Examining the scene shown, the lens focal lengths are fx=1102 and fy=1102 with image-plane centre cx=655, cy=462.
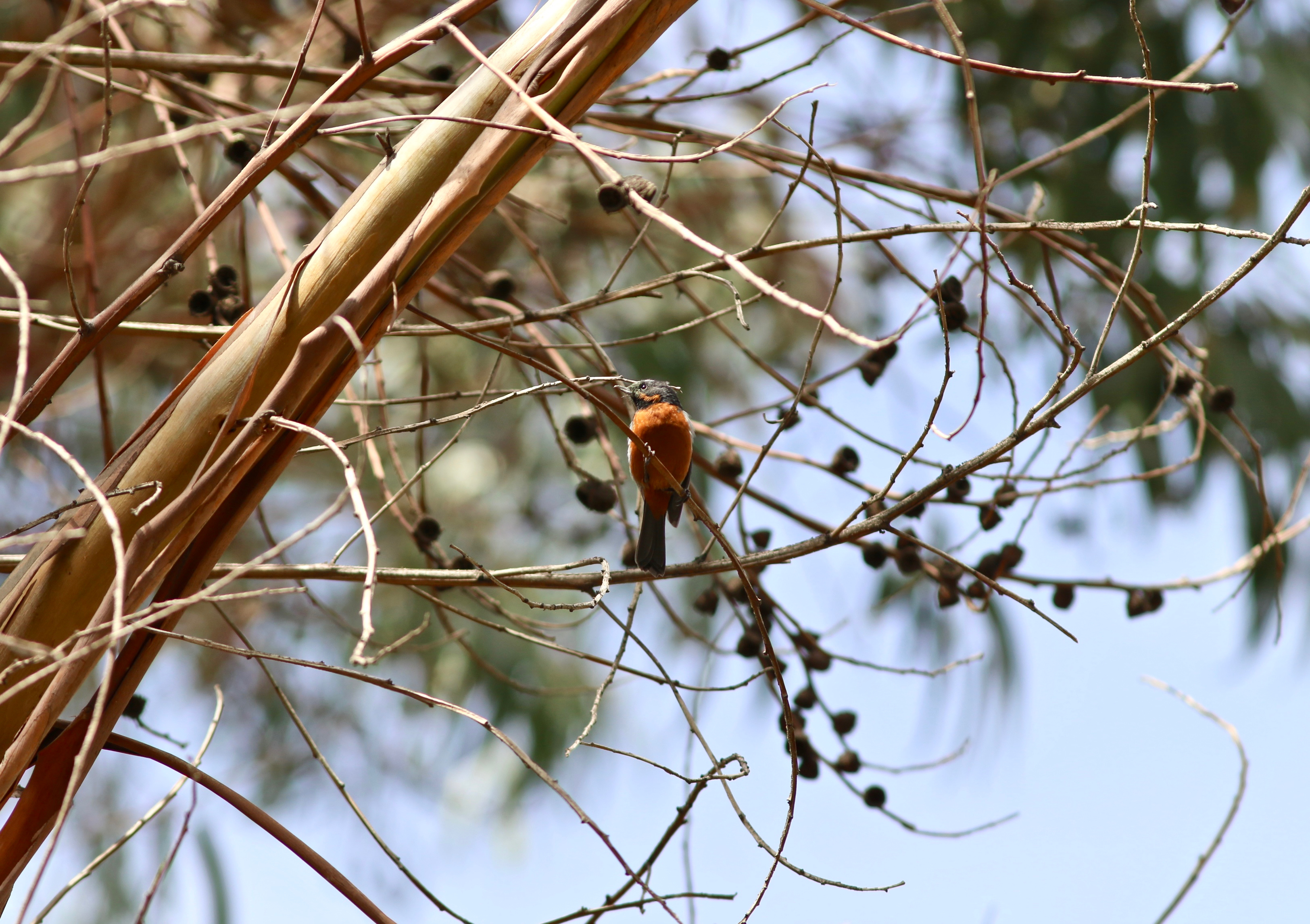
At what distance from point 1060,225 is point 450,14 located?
2.83ft

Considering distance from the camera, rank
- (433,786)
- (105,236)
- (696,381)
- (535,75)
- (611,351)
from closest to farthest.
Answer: (535,75), (105,236), (611,351), (696,381), (433,786)

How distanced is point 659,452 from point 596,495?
0.55 metres

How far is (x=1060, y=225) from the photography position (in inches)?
58.7

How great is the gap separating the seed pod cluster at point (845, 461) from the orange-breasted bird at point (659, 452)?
0.38 meters

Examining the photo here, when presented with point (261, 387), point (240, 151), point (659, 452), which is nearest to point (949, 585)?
point (659, 452)

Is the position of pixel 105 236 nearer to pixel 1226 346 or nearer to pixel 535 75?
pixel 535 75

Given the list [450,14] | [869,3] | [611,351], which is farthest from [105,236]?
[869,3]

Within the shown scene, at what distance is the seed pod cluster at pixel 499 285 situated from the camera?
7.89 feet

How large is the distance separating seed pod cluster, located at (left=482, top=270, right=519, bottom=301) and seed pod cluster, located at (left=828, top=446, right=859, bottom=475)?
31.6 inches

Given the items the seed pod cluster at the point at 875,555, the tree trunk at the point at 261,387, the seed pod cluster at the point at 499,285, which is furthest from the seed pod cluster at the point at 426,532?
the seed pod cluster at the point at 875,555

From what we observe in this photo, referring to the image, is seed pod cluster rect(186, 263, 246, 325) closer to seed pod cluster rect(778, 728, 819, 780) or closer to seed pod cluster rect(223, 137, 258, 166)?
seed pod cluster rect(223, 137, 258, 166)

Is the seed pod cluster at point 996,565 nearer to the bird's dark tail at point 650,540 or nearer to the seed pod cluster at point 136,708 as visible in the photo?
the bird's dark tail at point 650,540

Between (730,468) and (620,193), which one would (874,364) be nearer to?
(730,468)

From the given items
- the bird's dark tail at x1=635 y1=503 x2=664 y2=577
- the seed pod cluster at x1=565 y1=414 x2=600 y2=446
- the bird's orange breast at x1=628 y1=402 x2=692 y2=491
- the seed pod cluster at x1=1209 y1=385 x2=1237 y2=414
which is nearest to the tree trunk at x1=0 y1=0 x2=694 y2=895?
the seed pod cluster at x1=565 y1=414 x2=600 y2=446
